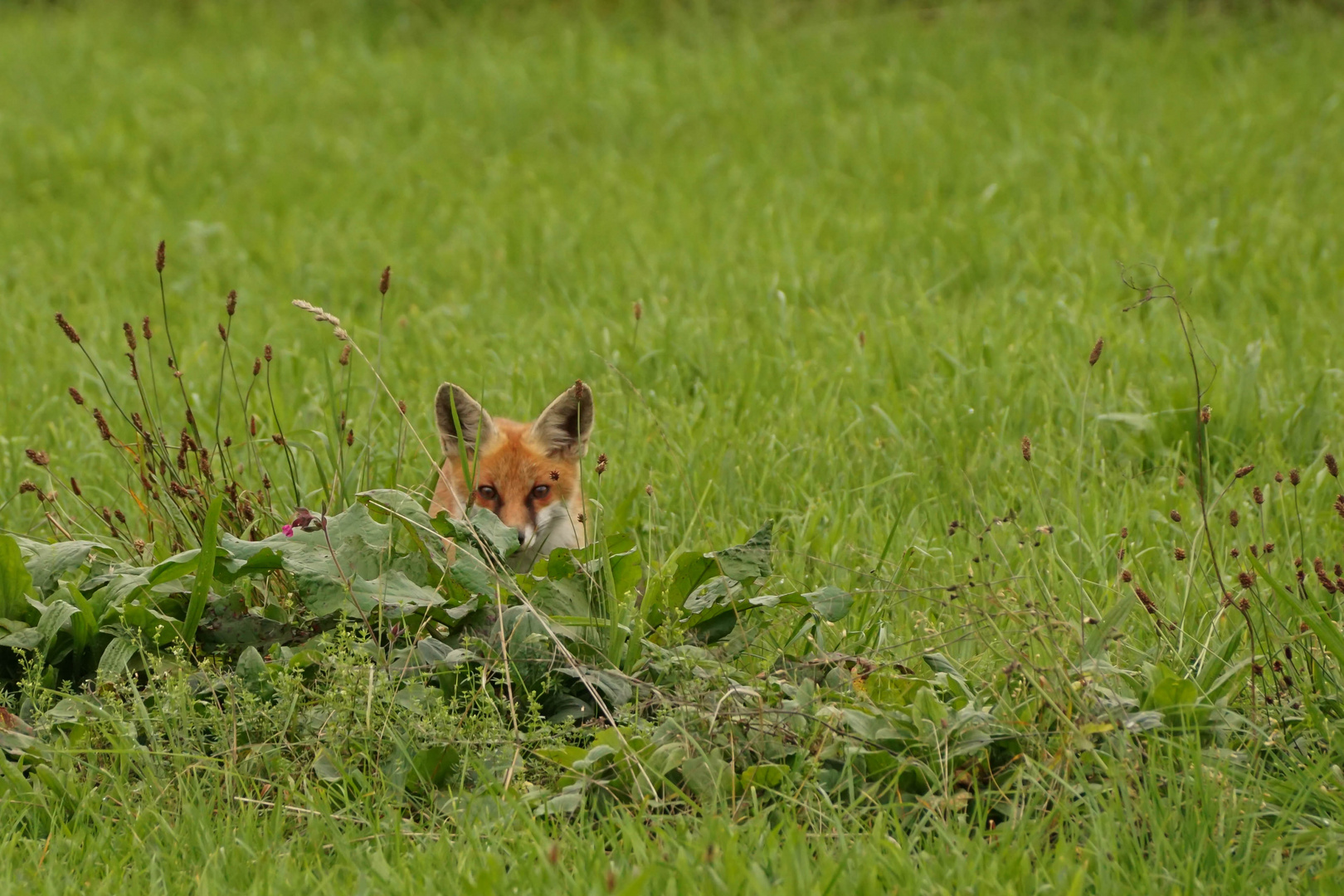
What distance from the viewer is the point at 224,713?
3.58 meters

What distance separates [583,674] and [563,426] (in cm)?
186

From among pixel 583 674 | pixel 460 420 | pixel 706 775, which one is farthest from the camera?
pixel 460 420

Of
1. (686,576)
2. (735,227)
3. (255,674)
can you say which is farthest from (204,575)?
(735,227)

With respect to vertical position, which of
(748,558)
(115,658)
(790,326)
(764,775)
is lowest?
(790,326)

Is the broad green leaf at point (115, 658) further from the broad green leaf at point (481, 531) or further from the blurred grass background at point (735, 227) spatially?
the blurred grass background at point (735, 227)

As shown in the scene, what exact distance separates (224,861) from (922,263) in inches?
233

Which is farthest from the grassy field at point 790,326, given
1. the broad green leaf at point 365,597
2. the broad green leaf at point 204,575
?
the broad green leaf at point 204,575

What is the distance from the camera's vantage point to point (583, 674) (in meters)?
3.58

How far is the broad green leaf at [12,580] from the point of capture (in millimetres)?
3852

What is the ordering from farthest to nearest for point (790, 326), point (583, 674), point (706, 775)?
point (790, 326), point (583, 674), point (706, 775)

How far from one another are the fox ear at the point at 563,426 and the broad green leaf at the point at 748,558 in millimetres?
1198

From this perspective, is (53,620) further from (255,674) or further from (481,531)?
(481,531)

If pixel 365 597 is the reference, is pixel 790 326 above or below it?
below

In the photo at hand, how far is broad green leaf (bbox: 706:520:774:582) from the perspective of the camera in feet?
12.8
